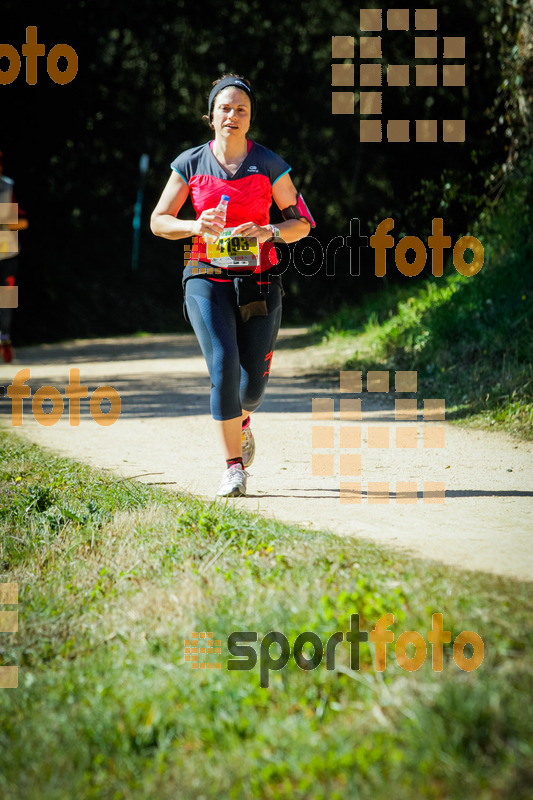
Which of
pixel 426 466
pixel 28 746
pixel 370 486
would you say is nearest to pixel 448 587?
pixel 28 746

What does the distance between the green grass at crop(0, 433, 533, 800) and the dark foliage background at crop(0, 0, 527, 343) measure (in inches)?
324

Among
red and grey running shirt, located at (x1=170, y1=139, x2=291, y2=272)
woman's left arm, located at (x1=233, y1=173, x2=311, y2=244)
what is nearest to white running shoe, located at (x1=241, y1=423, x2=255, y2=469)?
red and grey running shirt, located at (x1=170, y1=139, x2=291, y2=272)

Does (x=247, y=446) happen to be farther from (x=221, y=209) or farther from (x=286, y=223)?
(x=221, y=209)

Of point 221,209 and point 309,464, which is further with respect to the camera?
point 309,464

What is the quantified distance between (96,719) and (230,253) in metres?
2.59

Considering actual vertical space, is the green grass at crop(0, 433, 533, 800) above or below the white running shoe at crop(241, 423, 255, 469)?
below

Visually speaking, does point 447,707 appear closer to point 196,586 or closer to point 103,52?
point 196,586

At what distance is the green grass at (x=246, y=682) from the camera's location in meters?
2.31

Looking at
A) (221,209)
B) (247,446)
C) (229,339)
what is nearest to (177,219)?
(221,209)

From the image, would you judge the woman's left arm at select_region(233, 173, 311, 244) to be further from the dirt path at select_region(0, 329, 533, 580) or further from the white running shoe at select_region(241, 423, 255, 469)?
the dirt path at select_region(0, 329, 533, 580)

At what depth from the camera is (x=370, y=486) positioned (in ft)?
16.9

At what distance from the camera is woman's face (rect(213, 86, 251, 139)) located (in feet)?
15.3

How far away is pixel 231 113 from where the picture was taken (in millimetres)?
4684

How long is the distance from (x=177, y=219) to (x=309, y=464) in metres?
1.98
